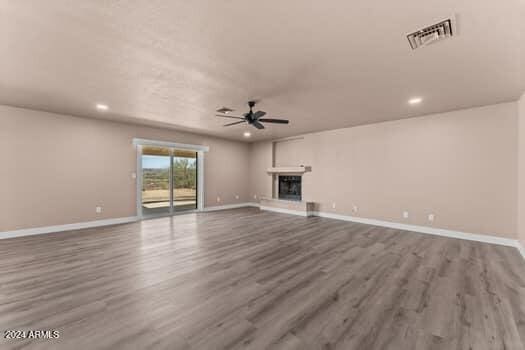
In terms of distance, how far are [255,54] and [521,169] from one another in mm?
4934

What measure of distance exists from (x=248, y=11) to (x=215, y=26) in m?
0.37

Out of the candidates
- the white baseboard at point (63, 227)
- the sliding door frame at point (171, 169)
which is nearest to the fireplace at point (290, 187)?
the sliding door frame at point (171, 169)

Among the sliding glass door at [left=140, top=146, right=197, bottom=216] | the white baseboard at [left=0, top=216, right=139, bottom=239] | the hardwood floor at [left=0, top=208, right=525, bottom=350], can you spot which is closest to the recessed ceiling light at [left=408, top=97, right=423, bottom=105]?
the hardwood floor at [left=0, top=208, right=525, bottom=350]

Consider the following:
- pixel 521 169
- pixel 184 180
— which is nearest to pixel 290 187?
pixel 184 180

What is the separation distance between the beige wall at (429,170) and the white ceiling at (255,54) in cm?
63

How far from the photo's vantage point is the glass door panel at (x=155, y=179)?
6199mm

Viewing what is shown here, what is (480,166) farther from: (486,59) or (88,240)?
(88,240)

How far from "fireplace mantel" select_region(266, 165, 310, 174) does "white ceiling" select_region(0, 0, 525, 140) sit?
304 cm

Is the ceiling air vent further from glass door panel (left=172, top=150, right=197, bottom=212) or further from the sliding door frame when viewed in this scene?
glass door panel (left=172, top=150, right=197, bottom=212)

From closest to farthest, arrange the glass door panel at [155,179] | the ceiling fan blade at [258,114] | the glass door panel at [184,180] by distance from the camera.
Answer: the ceiling fan blade at [258,114]
the glass door panel at [155,179]
the glass door panel at [184,180]

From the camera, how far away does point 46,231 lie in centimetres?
461

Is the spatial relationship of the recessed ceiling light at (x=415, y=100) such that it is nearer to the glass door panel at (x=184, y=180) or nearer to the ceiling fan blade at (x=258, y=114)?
the ceiling fan blade at (x=258, y=114)

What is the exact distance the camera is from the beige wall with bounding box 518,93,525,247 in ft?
11.5

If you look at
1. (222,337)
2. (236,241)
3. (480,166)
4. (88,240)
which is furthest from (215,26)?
(480,166)
